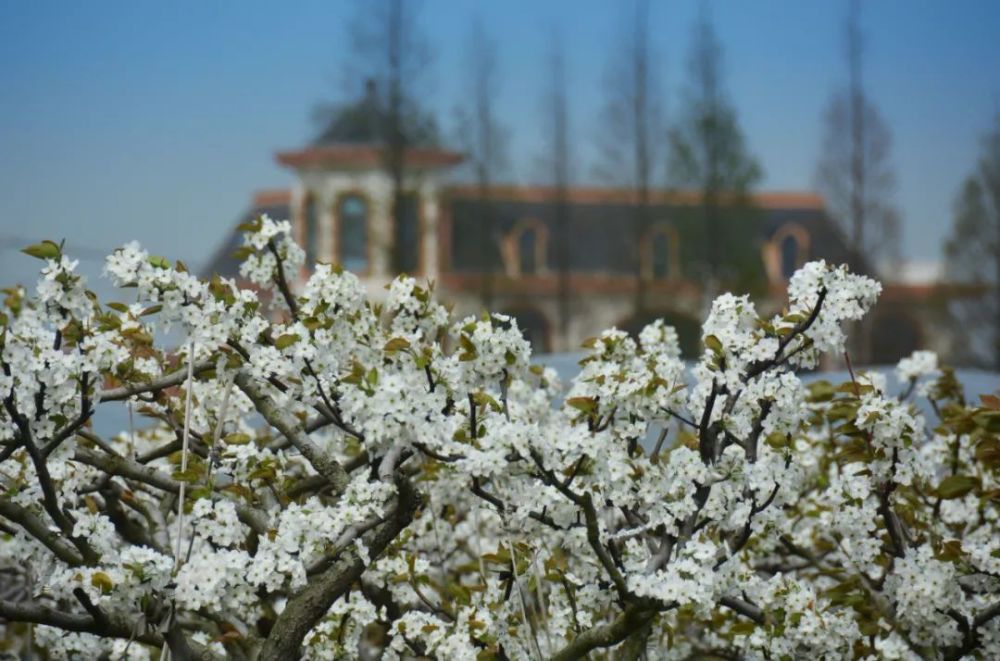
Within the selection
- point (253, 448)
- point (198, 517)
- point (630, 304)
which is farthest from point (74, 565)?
point (630, 304)

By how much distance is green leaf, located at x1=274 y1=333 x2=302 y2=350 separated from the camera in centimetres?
238

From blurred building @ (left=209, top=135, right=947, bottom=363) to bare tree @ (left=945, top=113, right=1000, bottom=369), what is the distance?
0.92 metres

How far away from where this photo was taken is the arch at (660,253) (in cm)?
2005

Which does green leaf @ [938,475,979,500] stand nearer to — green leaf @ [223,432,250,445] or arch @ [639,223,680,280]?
green leaf @ [223,432,250,445]

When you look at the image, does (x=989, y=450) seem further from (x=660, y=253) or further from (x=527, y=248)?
(x=527, y=248)

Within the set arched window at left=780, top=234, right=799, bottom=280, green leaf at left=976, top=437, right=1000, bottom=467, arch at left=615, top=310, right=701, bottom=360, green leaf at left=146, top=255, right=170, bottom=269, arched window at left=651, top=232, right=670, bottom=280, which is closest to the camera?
green leaf at left=146, top=255, right=170, bottom=269

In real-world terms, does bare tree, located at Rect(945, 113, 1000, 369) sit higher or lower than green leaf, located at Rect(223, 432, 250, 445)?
higher

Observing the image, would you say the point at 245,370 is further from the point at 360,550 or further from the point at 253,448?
the point at 360,550

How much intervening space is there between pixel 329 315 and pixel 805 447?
1250 millimetres

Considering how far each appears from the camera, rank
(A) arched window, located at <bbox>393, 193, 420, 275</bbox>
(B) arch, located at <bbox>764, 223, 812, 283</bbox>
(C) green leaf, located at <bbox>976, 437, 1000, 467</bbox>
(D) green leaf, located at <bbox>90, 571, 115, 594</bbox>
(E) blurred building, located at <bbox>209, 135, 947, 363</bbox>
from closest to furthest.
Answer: (D) green leaf, located at <bbox>90, 571, 115, 594</bbox> → (C) green leaf, located at <bbox>976, 437, 1000, 467</bbox> → (A) arched window, located at <bbox>393, 193, 420, 275</bbox> → (E) blurred building, located at <bbox>209, 135, 947, 363</bbox> → (B) arch, located at <bbox>764, 223, 812, 283</bbox>

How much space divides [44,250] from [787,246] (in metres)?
22.3

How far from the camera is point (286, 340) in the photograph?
7.85 feet

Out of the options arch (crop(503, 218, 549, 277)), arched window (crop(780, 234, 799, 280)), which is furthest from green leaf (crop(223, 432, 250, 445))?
arched window (crop(780, 234, 799, 280))

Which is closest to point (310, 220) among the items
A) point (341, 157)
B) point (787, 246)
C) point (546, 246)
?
point (341, 157)
